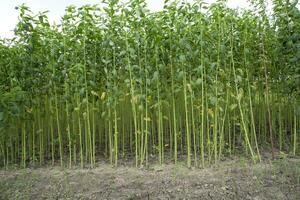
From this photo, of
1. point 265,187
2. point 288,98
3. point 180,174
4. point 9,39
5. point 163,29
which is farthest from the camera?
point 288,98

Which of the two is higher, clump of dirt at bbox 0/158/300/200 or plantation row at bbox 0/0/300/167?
plantation row at bbox 0/0/300/167

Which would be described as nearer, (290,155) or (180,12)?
(180,12)

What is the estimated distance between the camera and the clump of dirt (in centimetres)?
396

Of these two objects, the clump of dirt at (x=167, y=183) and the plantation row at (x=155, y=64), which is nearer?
the clump of dirt at (x=167, y=183)

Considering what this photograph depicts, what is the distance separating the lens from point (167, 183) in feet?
13.9

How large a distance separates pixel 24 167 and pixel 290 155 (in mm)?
4075

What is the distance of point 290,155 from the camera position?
213 inches

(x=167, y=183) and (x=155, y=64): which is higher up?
(x=155, y=64)

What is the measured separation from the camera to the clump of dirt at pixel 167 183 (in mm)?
3963

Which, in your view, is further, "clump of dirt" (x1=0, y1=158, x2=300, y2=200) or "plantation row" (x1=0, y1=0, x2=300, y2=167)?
"plantation row" (x1=0, y1=0, x2=300, y2=167)

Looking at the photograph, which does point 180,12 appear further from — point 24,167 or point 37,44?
point 24,167

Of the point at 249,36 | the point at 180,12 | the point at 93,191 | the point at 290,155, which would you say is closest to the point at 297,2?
the point at 249,36

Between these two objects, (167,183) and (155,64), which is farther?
(155,64)

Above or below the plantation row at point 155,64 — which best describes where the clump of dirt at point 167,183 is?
below
